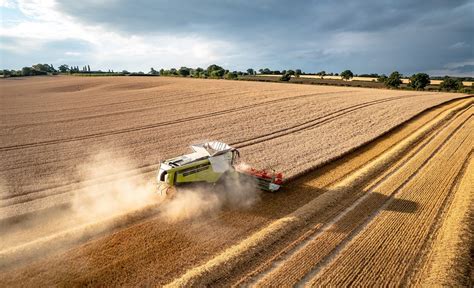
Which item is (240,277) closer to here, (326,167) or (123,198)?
(123,198)

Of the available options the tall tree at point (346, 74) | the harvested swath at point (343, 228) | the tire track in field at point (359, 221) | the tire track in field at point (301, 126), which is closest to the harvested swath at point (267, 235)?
the harvested swath at point (343, 228)

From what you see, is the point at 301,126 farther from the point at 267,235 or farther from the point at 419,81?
the point at 419,81

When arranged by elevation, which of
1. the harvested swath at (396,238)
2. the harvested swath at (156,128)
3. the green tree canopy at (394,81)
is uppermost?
the green tree canopy at (394,81)

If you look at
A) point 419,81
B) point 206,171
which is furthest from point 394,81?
point 206,171

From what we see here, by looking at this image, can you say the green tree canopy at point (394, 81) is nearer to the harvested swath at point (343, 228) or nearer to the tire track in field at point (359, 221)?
the harvested swath at point (343, 228)

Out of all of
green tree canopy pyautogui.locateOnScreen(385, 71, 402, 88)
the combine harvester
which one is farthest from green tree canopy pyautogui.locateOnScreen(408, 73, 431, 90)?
the combine harvester

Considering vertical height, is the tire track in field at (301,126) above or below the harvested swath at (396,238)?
above
